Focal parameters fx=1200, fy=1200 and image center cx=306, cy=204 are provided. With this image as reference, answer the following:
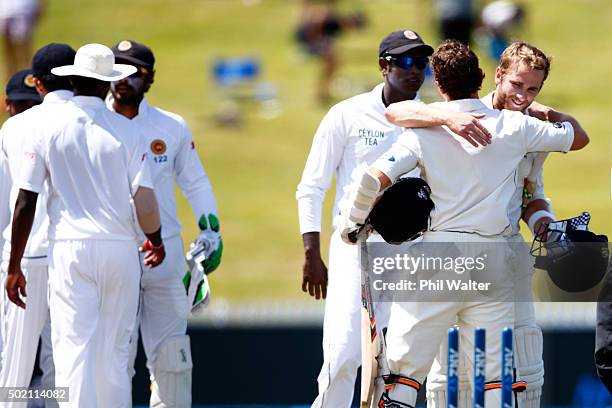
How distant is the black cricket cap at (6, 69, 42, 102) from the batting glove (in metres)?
1.02

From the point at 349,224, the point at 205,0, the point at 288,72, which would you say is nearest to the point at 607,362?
the point at 349,224

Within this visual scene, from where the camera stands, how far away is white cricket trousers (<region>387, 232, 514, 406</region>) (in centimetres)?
463

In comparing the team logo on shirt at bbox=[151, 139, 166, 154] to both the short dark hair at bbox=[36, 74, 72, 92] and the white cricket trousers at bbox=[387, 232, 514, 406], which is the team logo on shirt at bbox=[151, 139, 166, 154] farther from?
the white cricket trousers at bbox=[387, 232, 514, 406]

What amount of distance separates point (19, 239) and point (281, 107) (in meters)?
9.79

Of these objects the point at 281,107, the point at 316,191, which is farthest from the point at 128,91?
the point at 281,107

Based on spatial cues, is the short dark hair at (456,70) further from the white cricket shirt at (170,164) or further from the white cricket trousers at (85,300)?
the white cricket shirt at (170,164)

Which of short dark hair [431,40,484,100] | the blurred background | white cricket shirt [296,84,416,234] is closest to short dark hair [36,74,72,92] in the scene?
white cricket shirt [296,84,416,234]

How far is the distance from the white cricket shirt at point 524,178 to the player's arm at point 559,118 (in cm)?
6

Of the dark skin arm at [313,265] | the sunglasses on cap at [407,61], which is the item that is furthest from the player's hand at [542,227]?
the dark skin arm at [313,265]

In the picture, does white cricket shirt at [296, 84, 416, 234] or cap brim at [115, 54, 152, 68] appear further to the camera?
cap brim at [115, 54, 152, 68]

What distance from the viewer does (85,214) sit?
5207mm

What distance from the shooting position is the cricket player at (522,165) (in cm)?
479

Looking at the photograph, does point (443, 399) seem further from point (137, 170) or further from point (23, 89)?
point (23, 89)

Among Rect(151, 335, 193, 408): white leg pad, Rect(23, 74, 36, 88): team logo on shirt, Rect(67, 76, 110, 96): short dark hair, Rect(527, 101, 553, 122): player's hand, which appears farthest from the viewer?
Rect(23, 74, 36, 88): team logo on shirt
